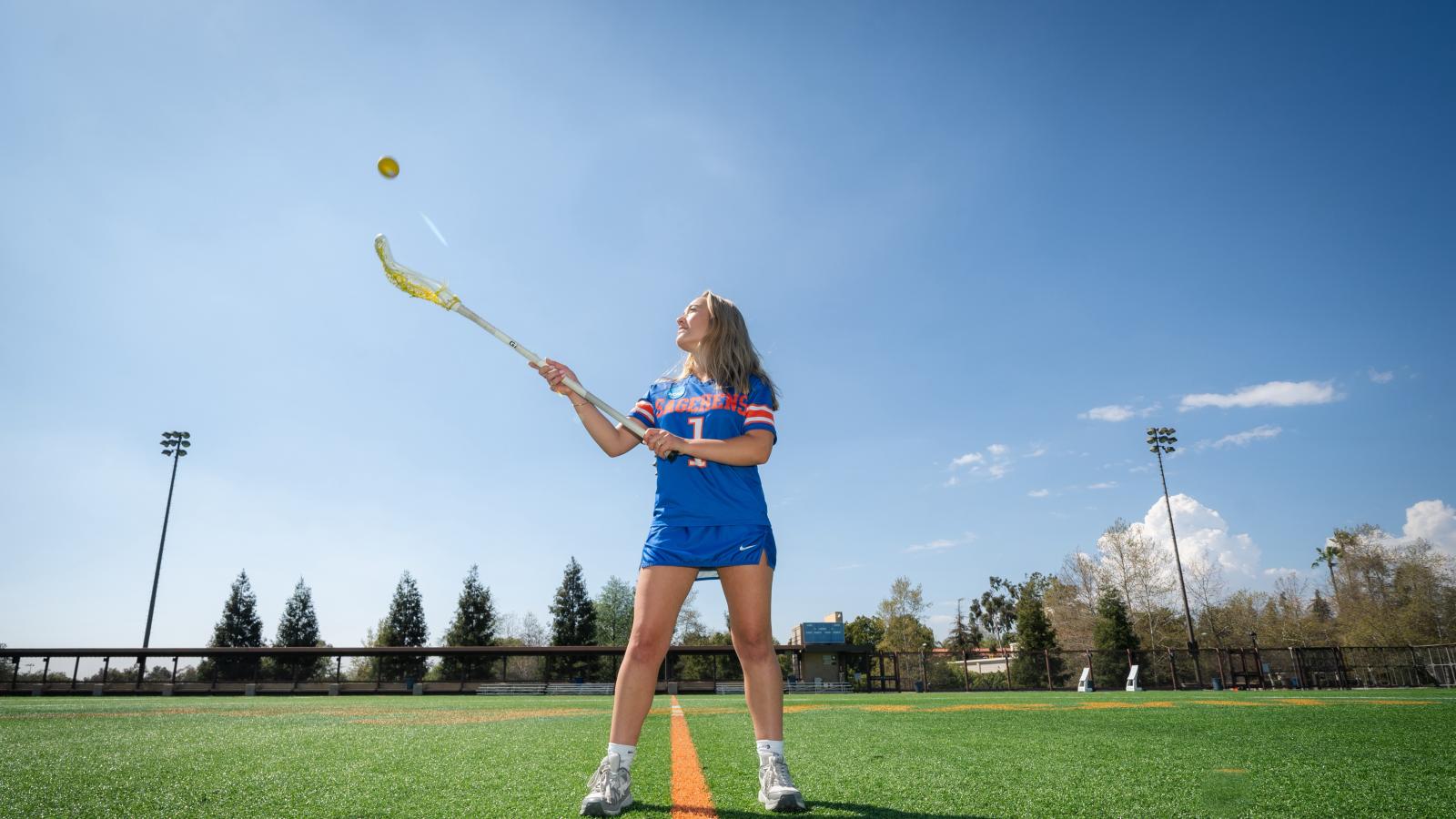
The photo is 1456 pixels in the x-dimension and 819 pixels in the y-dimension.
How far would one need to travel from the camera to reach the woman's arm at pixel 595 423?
118 inches

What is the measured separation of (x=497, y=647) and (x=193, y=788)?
111 ft

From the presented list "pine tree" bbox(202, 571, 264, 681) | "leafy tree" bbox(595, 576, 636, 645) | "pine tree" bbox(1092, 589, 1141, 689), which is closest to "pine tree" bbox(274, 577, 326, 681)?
"pine tree" bbox(202, 571, 264, 681)

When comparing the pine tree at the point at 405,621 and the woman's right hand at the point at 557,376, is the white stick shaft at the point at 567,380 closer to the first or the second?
the woman's right hand at the point at 557,376

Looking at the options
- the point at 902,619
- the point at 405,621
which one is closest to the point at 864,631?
the point at 902,619

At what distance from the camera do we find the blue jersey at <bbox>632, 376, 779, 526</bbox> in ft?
8.72

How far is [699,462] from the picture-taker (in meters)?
2.73

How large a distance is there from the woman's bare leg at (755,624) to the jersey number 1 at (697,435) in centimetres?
41

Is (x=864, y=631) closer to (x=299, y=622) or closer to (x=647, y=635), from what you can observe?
(x=299, y=622)

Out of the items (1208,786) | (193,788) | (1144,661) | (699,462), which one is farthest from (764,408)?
(1144,661)

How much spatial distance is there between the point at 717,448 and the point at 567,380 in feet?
2.73

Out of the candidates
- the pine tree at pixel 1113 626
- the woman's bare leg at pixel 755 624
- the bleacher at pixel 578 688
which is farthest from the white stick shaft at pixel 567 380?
the pine tree at pixel 1113 626

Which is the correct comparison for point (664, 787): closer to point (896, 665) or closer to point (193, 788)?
point (193, 788)

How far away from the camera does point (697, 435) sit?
2.85 m

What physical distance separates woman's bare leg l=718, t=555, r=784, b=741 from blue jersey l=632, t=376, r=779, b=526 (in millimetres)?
190
